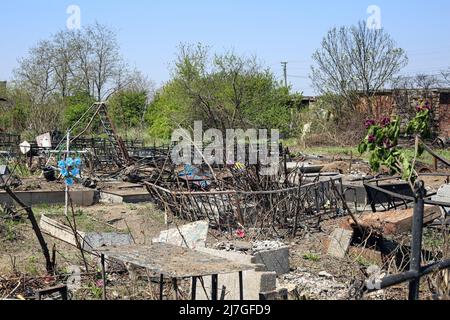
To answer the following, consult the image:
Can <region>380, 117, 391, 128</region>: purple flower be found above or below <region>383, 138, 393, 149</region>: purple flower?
above

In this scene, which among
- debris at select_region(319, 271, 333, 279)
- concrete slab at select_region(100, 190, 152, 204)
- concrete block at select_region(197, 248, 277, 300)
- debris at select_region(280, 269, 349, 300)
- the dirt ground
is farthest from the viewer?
concrete slab at select_region(100, 190, 152, 204)

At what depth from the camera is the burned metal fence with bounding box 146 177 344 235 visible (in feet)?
28.0

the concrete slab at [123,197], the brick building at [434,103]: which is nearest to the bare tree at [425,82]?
the brick building at [434,103]

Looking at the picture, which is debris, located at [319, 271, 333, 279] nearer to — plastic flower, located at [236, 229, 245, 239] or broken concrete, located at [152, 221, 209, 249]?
broken concrete, located at [152, 221, 209, 249]

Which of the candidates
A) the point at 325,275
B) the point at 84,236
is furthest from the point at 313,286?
the point at 84,236

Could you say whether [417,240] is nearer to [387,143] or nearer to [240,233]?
[387,143]

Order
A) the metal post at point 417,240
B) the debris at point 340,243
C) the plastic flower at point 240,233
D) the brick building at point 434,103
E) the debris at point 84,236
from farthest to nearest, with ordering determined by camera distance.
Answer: the brick building at point 434,103 < the plastic flower at point 240,233 < the debris at point 84,236 < the debris at point 340,243 < the metal post at point 417,240

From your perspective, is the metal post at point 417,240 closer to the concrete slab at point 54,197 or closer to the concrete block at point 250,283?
the concrete block at point 250,283

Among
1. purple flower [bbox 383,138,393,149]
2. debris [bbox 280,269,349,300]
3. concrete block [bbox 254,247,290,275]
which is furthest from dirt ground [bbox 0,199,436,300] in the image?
purple flower [bbox 383,138,393,149]

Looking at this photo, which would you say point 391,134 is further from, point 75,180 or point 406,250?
point 75,180

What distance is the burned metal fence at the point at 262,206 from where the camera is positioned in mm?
8547
